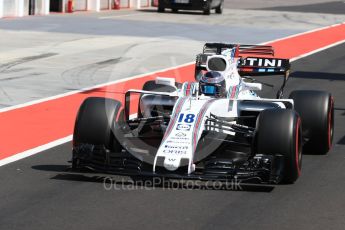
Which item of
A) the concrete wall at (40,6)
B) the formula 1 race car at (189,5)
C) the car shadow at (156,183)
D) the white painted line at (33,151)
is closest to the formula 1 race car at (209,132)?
the car shadow at (156,183)

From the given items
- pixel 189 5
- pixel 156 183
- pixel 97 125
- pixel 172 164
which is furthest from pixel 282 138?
pixel 189 5

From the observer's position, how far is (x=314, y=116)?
1128 centimetres

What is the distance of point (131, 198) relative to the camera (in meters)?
9.13

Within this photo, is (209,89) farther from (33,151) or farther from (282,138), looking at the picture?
(33,151)

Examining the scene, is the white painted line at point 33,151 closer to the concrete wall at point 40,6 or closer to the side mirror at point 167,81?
the side mirror at point 167,81

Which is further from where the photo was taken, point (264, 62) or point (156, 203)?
point (264, 62)

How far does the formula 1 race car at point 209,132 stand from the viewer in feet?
31.4

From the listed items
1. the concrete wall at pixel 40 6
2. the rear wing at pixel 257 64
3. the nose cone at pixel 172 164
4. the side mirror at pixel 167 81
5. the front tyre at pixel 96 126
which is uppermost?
the rear wing at pixel 257 64

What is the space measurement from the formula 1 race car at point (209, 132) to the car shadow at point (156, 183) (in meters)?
0.14

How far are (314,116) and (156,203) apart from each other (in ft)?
9.84

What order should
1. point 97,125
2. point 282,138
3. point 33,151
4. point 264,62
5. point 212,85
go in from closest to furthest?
point 282,138, point 97,125, point 212,85, point 33,151, point 264,62

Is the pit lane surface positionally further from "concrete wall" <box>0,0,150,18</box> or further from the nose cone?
"concrete wall" <box>0,0,150,18</box>

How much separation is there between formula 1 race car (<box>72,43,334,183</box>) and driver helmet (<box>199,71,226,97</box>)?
0.01 meters

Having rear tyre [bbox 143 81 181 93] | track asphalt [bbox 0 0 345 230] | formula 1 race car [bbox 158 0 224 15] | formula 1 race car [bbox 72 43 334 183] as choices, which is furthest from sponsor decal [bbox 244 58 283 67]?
formula 1 race car [bbox 158 0 224 15]
